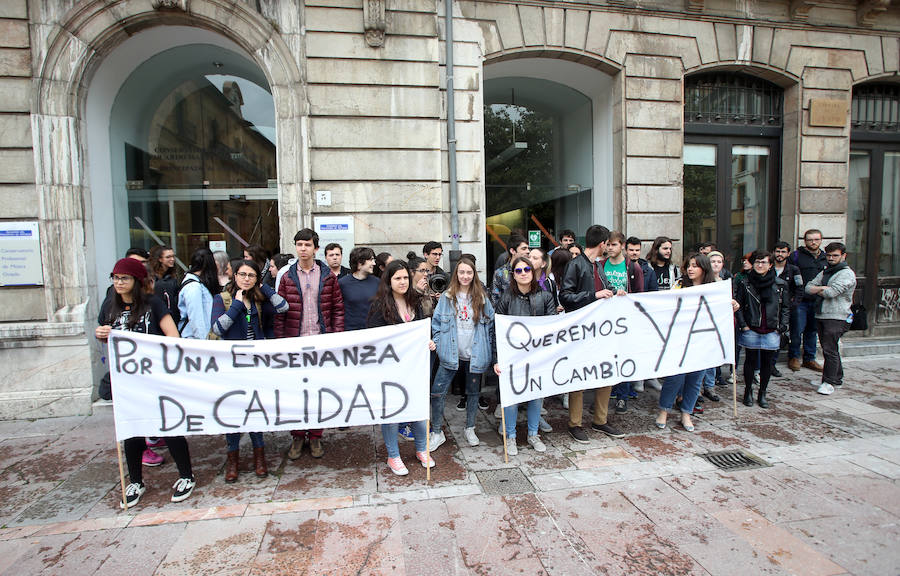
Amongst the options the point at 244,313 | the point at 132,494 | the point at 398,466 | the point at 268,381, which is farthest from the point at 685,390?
the point at 132,494

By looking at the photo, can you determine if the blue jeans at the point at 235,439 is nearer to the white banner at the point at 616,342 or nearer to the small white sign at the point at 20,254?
the white banner at the point at 616,342

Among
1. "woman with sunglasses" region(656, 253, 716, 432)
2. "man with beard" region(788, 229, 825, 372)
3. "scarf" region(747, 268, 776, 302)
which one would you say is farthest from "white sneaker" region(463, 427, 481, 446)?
"man with beard" region(788, 229, 825, 372)

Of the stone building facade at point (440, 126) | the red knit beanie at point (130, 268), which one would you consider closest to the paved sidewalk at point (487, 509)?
the red knit beanie at point (130, 268)

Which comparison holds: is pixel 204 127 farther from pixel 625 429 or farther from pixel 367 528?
pixel 625 429

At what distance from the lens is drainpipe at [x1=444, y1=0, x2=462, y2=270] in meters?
6.98

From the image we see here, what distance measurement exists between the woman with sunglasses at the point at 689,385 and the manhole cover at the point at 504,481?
196 cm

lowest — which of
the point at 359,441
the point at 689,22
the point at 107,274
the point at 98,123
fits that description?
the point at 359,441

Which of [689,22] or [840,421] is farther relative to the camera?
[689,22]

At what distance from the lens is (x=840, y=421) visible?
5.28 meters

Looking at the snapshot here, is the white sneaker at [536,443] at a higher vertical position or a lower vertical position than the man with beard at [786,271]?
lower

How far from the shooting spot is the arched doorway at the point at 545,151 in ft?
28.3

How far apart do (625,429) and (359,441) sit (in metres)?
A: 2.84

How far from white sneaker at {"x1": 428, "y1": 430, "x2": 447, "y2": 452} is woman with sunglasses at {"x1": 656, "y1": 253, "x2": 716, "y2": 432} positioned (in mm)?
2350

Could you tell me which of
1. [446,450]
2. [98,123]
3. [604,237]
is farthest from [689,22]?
[98,123]
